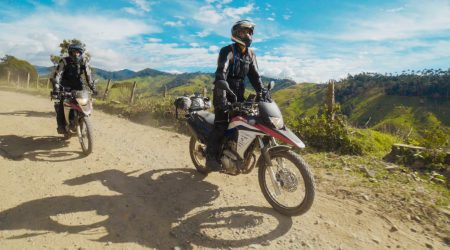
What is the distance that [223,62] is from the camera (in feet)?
18.6

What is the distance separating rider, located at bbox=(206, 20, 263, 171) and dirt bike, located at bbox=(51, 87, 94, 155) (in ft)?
11.9

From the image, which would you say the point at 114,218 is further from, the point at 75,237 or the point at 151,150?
the point at 151,150

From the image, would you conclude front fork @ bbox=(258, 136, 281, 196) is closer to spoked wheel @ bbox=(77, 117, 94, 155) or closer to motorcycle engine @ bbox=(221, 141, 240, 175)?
motorcycle engine @ bbox=(221, 141, 240, 175)

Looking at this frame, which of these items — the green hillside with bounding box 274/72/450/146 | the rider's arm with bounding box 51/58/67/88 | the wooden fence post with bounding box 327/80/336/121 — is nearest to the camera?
the rider's arm with bounding box 51/58/67/88

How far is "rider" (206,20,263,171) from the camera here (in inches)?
221

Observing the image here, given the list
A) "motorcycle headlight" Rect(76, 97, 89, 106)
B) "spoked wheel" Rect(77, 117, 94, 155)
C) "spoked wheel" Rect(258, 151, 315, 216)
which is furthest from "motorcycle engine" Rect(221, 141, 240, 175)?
"motorcycle headlight" Rect(76, 97, 89, 106)

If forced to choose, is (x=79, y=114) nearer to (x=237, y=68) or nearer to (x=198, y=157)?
(x=198, y=157)

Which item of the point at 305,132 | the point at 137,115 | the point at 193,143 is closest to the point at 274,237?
the point at 193,143

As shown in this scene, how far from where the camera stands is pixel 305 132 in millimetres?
10258

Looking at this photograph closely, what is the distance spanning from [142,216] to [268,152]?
2254mm

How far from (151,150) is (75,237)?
455 cm

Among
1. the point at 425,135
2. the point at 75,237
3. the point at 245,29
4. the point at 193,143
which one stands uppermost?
the point at 245,29

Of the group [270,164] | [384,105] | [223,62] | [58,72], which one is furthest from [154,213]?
[384,105]

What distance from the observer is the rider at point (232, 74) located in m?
5.62
